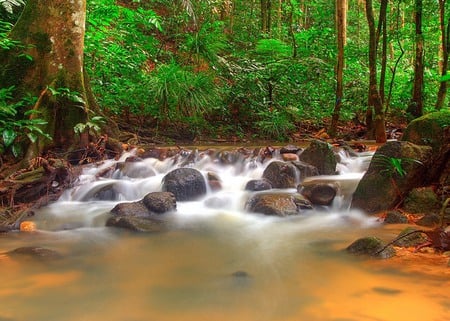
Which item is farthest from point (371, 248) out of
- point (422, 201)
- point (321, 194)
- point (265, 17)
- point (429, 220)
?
point (265, 17)

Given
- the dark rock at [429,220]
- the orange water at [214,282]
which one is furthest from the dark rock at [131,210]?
the dark rock at [429,220]

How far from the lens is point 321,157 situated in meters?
7.01

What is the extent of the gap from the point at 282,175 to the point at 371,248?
9.94 feet

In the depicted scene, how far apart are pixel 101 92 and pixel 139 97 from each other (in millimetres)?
870

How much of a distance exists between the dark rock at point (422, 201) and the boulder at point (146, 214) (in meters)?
2.93

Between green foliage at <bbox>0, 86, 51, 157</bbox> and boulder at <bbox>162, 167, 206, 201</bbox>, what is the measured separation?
1.84 m

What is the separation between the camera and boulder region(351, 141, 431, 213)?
5062 mm

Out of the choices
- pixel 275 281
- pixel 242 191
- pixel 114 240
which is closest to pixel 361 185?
pixel 242 191

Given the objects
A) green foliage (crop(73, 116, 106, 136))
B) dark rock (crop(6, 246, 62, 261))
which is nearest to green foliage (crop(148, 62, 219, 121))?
green foliage (crop(73, 116, 106, 136))

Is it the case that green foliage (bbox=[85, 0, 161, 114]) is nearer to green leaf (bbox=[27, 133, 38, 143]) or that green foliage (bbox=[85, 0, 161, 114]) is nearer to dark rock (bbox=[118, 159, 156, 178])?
dark rock (bbox=[118, 159, 156, 178])

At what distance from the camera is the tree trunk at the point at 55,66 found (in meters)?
6.44

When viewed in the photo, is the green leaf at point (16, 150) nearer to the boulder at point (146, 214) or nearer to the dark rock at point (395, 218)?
the boulder at point (146, 214)

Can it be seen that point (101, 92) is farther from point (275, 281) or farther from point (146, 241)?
point (275, 281)

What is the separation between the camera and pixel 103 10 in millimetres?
8719
